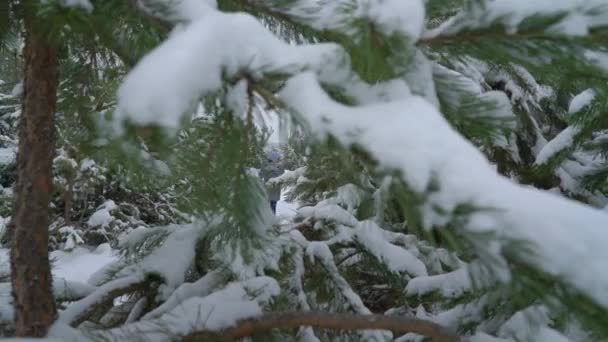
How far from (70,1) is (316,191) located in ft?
7.74

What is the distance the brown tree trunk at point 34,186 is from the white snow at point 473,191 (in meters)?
0.52

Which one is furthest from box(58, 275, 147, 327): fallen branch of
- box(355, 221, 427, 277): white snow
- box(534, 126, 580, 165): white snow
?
box(534, 126, 580, 165): white snow

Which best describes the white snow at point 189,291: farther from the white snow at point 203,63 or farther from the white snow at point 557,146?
the white snow at point 557,146

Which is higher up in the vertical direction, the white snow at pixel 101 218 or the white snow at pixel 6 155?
the white snow at pixel 6 155

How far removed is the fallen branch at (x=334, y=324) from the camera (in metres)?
0.70

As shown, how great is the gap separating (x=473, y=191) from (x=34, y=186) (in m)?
0.65

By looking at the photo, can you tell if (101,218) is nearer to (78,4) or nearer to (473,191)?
(78,4)

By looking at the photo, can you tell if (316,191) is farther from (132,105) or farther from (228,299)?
(132,105)

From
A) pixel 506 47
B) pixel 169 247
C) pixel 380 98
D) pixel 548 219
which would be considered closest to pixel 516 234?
pixel 548 219

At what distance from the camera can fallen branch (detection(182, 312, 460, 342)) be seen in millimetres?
701

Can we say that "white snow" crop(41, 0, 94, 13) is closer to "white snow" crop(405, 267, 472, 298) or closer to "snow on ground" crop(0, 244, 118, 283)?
"white snow" crop(405, 267, 472, 298)

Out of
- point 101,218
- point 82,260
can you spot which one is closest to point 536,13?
point 82,260

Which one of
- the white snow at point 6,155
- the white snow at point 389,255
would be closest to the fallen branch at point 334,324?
the white snow at point 389,255

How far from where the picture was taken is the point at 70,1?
528 millimetres
